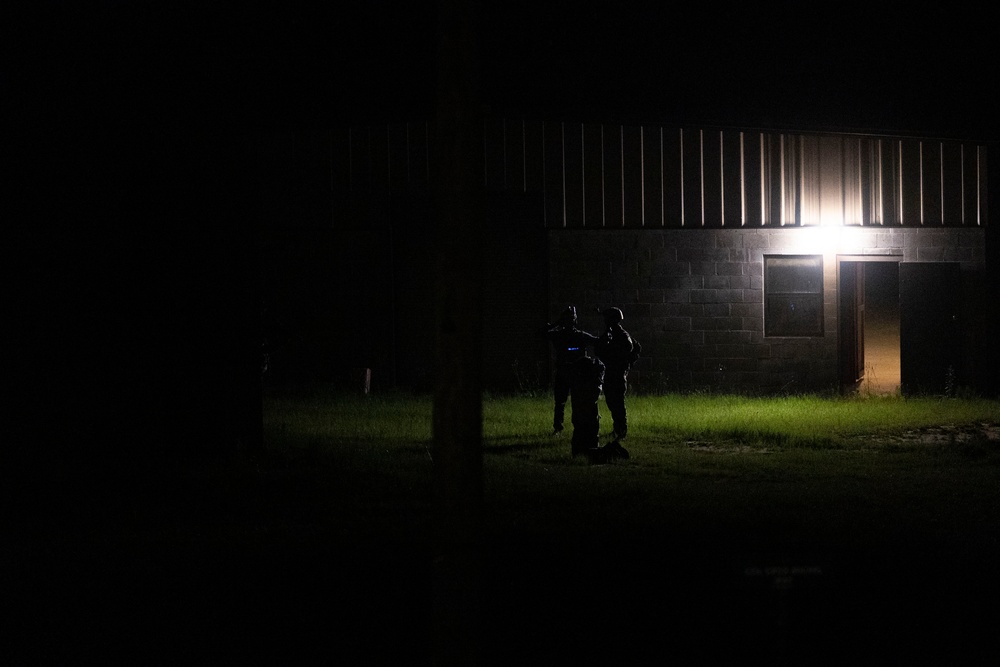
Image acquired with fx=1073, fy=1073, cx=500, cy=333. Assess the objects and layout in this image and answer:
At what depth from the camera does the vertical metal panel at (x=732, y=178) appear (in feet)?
63.8

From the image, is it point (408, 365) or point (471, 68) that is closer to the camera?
point (471, 68)

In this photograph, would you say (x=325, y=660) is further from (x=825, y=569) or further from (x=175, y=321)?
(x=175, y=321)

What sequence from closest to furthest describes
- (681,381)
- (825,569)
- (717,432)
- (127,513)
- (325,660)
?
(825,569), (325,660), (127,513), (717,432), (681,381)

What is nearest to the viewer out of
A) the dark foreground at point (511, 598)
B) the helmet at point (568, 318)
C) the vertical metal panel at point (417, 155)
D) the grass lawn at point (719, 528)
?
the dark foreground at point (511, 598)

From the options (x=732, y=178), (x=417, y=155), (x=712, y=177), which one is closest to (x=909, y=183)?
(x=732, y=178)

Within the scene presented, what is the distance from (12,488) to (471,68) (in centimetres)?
683

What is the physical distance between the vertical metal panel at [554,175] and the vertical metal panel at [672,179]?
1868mm

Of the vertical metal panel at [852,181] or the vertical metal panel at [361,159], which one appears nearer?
the vertical metal panel at [852,181]

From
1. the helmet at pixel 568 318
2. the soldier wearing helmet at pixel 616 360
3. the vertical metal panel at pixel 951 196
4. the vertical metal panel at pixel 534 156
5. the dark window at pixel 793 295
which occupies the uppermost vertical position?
the vertical metal panel at pixel 534 156

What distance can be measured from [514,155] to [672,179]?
9.64 ft

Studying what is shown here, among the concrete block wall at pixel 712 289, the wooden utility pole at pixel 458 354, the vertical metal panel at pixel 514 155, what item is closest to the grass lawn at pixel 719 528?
the wooden utility pole at pixel 458 354

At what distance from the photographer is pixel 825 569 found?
15.8 feet

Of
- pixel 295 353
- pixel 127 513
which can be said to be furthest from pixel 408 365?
pixel 127 513

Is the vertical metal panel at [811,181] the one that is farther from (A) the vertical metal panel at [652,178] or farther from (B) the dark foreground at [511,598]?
(B) the dark foreground at [511,598]
